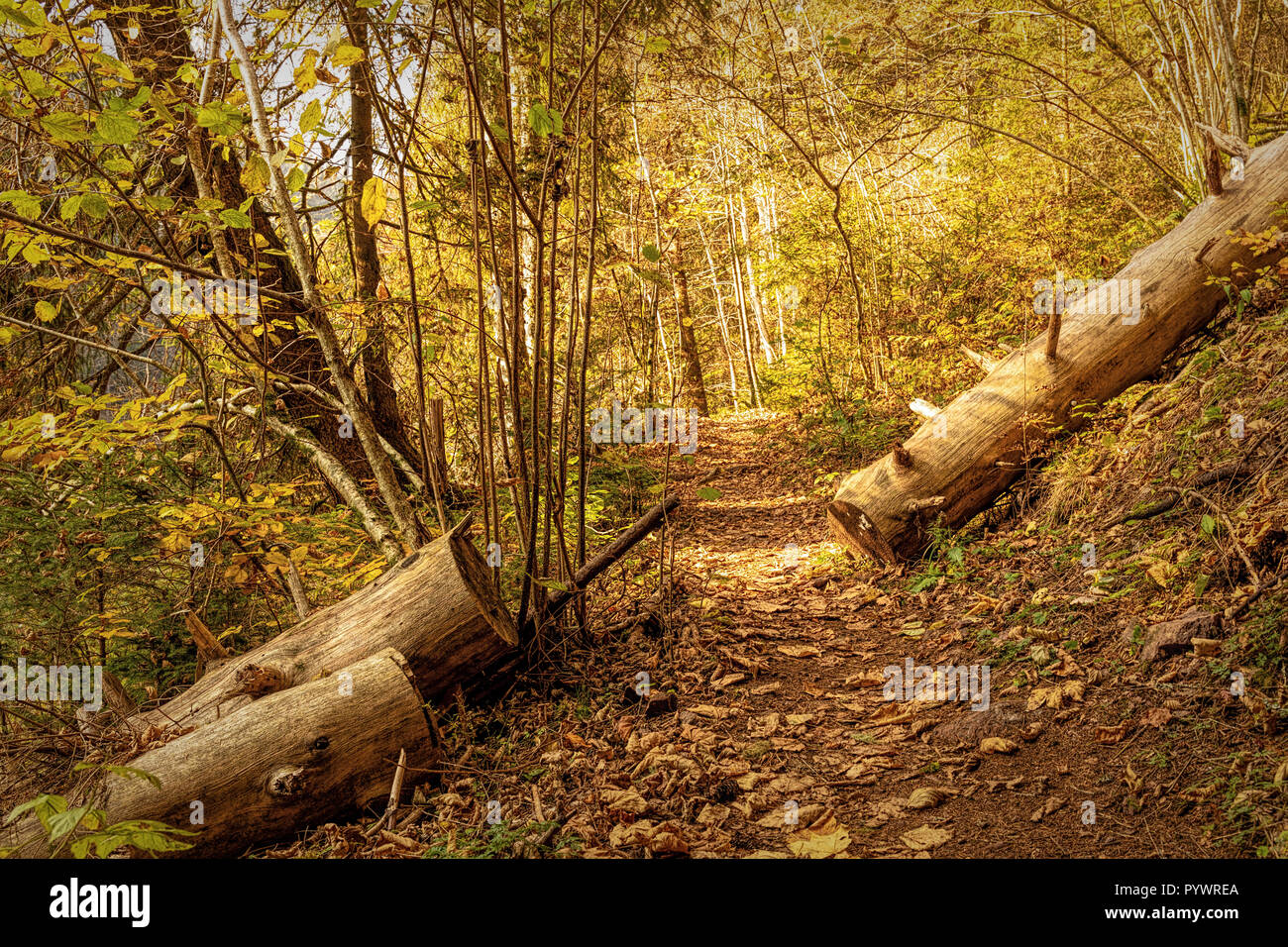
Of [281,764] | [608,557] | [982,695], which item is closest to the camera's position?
[281,764]

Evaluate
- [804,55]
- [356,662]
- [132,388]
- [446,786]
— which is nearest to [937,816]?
[446,786]

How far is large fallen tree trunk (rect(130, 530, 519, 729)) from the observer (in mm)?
3643

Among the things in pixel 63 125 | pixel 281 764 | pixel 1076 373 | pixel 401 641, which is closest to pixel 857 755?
pixel 401 641

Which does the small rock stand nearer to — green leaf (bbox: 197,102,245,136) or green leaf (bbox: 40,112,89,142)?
green leaf (bbox: 197,102,245,136)

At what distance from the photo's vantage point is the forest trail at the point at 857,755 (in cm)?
257

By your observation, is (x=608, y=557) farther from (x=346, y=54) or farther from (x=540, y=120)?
(x=346, y=54)

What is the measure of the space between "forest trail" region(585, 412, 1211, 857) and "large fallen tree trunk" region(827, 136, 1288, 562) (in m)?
0.64

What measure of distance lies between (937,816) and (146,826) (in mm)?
2598

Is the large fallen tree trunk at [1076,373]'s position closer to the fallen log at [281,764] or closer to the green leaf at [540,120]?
the fallen log at [281,764]

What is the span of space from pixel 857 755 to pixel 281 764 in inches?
98.7

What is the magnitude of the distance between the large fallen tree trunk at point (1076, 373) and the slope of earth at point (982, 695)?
212 millimetres

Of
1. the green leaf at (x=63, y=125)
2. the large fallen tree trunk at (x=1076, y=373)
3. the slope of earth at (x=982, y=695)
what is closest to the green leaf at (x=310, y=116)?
the green leaf at (x=63, y=125)

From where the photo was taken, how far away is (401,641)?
12.0ft
